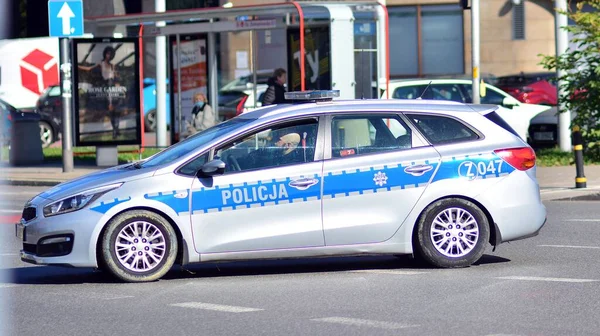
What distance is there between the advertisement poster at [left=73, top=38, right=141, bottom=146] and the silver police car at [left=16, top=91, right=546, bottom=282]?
538 inches

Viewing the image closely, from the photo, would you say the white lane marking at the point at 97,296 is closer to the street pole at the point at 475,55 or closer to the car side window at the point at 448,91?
the street pole at the point at 475,55

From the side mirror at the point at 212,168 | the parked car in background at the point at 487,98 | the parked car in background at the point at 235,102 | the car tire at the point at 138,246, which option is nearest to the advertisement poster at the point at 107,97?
the parked car in background at the point at 235,102

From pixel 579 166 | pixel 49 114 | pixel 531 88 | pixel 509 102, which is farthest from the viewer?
pixel 49 114

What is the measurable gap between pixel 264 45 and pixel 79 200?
45.9ft

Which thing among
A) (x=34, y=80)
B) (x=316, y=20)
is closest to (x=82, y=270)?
(x=316, y=20)

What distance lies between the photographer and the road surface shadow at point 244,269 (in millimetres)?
9820

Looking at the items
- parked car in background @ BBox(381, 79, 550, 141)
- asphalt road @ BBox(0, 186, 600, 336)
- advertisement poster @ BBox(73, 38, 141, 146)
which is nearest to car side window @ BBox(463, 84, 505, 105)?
parked car in background @ BBox(381, 79, 550, 141)

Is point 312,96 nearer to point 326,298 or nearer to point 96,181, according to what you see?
point 96,181

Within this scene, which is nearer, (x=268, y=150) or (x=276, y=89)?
(x=268, y=150)

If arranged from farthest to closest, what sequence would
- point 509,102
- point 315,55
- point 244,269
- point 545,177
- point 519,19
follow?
point 519,19 < point 509,102 < point 315,55 < point 545,177 < point 244,269

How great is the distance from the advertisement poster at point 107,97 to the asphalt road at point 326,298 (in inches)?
485

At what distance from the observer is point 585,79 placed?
21109 millimetres

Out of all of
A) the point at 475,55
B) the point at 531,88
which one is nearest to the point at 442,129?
the point at 475,55

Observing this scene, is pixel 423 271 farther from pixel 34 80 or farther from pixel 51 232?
pixel 34 80
